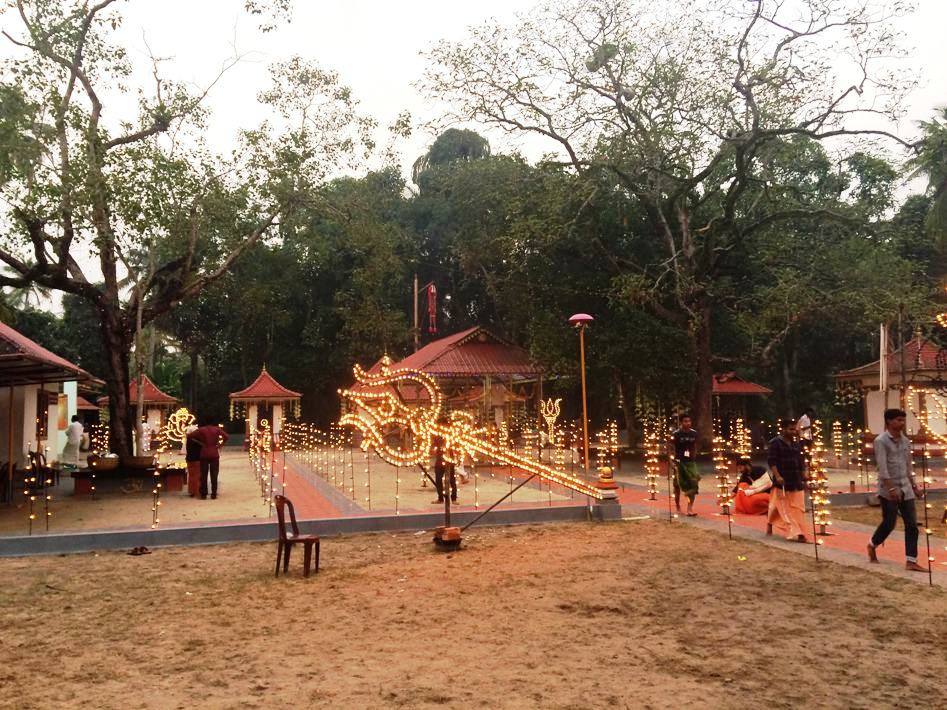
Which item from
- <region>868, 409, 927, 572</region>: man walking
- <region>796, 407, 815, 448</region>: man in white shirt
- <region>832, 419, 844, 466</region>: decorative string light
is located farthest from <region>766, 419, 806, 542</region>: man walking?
<region>832, 419, 844, 466</region>: decorative string light

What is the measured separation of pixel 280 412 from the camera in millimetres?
35750

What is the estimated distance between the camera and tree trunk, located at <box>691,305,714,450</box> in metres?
22.7

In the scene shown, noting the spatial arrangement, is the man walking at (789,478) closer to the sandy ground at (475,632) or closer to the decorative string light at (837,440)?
the sandy ground at (475,632)

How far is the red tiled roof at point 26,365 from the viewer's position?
12.0 m

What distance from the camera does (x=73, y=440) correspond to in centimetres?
2012

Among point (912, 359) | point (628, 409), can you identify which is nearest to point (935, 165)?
point (912, 359)

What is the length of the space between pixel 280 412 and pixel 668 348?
65.9 ft

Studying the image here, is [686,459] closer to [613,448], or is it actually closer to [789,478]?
[789,478]

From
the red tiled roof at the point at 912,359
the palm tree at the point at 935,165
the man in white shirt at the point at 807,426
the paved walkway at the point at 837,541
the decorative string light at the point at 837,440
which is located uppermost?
the palm tree at the point at 935,165

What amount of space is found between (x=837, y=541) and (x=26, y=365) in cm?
1304

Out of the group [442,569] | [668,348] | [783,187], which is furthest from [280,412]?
[442,569]

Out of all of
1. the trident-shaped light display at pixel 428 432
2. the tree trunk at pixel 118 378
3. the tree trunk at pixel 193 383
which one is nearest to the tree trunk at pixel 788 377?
the trident-shaped light display at pixel 428 432

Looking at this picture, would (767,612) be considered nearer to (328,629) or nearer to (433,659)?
(433,659)

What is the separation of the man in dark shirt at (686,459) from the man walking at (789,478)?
6.48 ft
